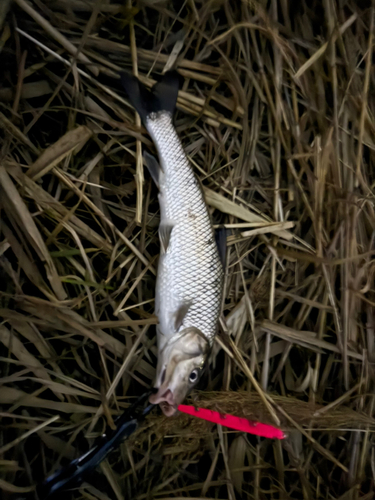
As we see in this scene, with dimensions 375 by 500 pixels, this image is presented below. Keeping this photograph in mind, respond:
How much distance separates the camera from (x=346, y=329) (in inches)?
68.3

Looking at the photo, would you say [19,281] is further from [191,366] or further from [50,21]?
[50,21]

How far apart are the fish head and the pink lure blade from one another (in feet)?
0.57

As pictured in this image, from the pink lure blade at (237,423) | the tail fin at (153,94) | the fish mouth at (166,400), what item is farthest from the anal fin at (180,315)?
the tail fin at (153,94)

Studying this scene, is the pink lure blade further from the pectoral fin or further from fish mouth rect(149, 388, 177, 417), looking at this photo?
the pectoral fin

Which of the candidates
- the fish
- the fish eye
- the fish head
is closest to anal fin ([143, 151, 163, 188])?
the fish

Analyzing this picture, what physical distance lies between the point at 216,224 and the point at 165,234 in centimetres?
33

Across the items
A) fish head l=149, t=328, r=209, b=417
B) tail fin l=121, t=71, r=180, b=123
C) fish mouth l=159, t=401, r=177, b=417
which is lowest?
fish mouth l=159, t=401, r=177, b=417

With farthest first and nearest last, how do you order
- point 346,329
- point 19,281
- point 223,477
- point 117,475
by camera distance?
point 346,329, point 223,477, point 117,475, point 19,281

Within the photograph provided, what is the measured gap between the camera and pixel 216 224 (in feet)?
5.67

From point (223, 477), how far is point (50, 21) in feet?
7.06

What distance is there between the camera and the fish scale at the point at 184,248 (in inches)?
57.7

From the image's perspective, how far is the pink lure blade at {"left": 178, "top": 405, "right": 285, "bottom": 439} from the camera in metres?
1.52

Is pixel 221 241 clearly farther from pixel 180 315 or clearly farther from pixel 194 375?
pixel 194 375

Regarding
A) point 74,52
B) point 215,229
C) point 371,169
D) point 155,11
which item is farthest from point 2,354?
point 371,169
